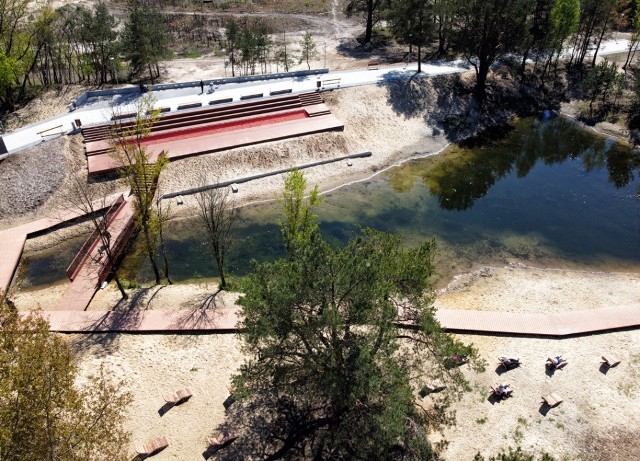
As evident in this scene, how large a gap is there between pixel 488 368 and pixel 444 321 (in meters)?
3.32

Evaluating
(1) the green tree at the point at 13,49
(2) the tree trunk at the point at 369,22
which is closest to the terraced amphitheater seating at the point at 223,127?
(1) the green tree at the point at 13,49

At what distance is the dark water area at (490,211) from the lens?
31.3 metres

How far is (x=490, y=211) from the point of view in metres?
36.3

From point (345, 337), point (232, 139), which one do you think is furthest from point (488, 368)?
point (232, 139)

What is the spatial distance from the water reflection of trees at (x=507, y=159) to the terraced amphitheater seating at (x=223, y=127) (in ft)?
31.3

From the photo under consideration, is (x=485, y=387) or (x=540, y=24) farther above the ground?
(x=540, y=24)

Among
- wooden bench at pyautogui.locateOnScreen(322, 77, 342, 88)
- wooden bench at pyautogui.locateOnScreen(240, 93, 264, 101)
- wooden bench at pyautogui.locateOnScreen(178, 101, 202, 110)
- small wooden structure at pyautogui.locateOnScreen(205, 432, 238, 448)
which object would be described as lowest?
small wooden structure at pyautogui.locateOnScreen(205, 432, 238, 448)

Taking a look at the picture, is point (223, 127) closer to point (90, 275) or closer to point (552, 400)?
point (90, 275)

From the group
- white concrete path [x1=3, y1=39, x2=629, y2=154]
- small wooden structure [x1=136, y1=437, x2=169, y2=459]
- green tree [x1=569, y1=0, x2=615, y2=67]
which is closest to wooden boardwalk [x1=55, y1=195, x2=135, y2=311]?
small wooden structure [x1=136, y1=437, x2=169, y2=459]

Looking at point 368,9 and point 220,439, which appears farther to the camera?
point 368,9

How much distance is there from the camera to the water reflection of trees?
1533 inches

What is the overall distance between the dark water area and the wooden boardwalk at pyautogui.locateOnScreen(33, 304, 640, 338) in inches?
187

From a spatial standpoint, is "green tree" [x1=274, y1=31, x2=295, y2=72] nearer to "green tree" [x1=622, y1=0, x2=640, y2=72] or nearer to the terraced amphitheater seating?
the terraced amphitheater seating

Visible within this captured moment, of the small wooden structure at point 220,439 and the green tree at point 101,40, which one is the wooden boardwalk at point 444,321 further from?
the green tree at point 101,40
